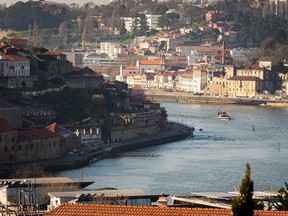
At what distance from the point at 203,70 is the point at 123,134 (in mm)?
27317

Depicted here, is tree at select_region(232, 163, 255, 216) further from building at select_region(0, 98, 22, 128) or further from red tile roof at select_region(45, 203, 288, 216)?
building at select_region(0, 98, 22, 128)

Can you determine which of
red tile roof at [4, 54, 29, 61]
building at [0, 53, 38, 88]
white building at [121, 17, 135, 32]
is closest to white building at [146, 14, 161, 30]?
white building at [121, 17, 135, 32]

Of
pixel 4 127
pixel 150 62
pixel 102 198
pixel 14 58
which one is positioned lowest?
→ pixel 150 62

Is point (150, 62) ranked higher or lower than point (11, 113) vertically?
lower

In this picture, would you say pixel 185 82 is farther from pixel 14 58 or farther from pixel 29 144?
pixel 29 144

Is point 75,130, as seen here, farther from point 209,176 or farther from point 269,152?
point 209,176

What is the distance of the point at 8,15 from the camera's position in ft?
241

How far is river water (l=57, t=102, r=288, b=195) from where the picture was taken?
2270 centimetres

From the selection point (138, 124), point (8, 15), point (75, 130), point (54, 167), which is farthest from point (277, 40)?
point (54, 167)

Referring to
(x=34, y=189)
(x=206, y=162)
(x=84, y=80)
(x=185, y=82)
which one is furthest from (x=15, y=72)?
(x=185, y=82)

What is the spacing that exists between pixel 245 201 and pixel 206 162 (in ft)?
65.8

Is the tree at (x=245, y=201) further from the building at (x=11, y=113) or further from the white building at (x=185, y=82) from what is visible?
the white building at (x=185, y=82)

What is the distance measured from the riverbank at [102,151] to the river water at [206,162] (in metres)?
0.27

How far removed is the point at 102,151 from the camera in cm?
2967
